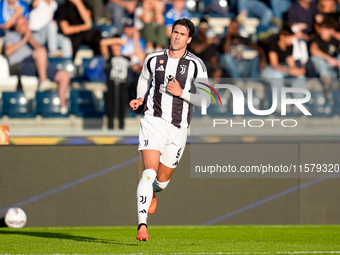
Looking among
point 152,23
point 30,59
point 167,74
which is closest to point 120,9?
point 152,23

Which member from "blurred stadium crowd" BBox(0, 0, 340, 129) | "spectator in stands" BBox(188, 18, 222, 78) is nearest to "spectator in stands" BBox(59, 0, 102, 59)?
"blurred stadium crowd" BBox(0, 0, 340, 129)

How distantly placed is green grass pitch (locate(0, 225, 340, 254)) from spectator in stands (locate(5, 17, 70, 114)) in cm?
222

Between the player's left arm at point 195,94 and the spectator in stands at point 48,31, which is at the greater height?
the spectator in stands at point 48,31

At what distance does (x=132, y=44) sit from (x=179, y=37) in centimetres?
542

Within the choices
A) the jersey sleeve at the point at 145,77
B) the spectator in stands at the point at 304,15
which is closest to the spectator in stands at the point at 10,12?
the spectator in stands at the point at 304,15

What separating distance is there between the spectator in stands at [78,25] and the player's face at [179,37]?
17.9 feet

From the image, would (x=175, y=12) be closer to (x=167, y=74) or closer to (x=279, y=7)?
(x=279, y=7)

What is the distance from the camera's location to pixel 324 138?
10703 millimetres

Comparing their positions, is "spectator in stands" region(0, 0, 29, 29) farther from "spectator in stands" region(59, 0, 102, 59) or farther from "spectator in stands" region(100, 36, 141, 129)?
"spectator in stands" region(100, 36, 141, 129)

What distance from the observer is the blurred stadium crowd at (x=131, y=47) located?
10.9 meters

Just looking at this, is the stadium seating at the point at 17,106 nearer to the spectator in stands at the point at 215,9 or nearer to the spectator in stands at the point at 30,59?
the spectator in stands at the point at 30,59

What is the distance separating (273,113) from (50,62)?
12.5 ft

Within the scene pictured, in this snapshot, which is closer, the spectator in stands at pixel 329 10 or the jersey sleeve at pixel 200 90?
the jersey sleeve at pixel 200 90

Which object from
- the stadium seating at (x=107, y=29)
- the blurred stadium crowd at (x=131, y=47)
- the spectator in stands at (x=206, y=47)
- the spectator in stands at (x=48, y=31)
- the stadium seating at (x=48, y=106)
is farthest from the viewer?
the stadium seating at (x=107, y=29)
